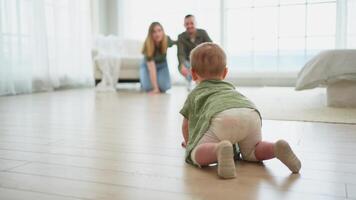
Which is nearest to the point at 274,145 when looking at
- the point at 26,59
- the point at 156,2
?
the point at 26,59

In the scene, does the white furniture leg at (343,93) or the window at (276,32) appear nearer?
the white furniture leg at (343,93)

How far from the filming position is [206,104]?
3.76ft

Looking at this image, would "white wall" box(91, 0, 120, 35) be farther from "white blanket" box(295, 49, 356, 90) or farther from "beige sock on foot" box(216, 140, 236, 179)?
"beige sock on foot" box(216, 140, 236, 179)

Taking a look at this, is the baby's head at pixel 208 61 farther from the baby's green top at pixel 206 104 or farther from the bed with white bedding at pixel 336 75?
the bed with white bedding at pixel 336 75

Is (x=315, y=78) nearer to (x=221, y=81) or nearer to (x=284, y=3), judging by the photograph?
(x=221, y=81)

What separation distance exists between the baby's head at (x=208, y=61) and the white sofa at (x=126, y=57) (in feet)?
11.3

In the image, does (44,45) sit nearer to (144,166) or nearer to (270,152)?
(144,166)

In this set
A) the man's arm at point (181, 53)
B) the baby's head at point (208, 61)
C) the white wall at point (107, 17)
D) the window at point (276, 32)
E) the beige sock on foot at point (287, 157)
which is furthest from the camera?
the white wall at point (107, 17)

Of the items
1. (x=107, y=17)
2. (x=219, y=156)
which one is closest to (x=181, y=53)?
(x=107, y=17)

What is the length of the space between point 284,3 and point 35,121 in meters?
3.96

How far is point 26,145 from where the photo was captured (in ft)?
4.66

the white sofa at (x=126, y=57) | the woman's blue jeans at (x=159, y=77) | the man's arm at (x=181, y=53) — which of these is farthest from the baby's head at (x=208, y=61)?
the white sofa at (x=126, y=57)

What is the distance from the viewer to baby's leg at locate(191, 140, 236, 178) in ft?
3.17

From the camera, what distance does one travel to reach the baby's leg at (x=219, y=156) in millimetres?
966
